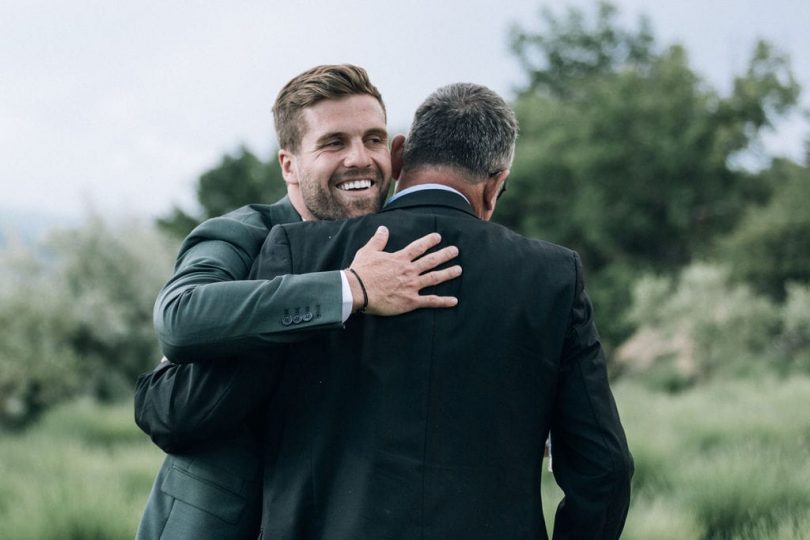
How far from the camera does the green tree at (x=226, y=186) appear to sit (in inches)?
1230

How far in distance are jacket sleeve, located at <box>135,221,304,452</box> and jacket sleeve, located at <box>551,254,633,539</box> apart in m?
0.72

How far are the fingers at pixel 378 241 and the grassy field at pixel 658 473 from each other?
3.05 meters

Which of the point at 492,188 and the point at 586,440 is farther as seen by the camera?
the point at 492,188

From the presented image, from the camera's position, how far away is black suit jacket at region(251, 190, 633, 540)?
2088 mm

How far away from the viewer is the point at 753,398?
31.2ft

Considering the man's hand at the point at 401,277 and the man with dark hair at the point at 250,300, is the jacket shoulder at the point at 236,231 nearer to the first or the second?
the man with dark hair at the point at 250,300

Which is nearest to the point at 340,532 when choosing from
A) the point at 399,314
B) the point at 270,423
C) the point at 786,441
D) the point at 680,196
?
the point at 270,423

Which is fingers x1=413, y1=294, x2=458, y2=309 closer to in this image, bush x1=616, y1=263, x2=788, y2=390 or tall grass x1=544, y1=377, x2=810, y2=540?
tall grass x1=544, y1=377, x2=810, y2=540

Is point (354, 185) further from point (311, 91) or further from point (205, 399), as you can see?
point (205, 399)

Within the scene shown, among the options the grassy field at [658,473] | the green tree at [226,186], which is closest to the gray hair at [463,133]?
the grassy field at [658,473]

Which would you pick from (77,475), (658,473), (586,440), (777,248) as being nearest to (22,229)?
(77,475)

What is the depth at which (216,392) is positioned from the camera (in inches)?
85.1

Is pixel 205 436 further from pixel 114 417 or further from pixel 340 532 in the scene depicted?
pixel 114 417

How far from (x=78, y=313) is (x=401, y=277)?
11346 millimetres
